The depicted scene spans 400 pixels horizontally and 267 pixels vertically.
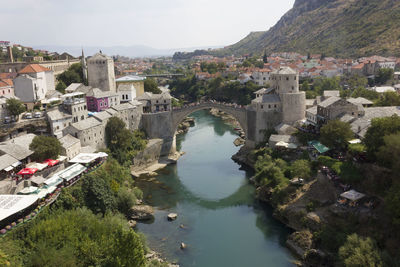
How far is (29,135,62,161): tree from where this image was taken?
2475 cm

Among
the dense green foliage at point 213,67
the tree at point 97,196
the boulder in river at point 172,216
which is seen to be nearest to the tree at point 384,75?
the dense green foliage at point 213,67

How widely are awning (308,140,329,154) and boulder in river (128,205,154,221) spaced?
1355 centimetres

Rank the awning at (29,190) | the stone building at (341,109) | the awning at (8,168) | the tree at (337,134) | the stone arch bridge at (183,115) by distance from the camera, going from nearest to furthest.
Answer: the awning at (29,190) → the awning at (8,168) → the tree at (337,134) → the stone building at (341,109) → the stone arch bridge at (183,115)

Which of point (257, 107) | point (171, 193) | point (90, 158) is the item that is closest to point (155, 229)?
point (171, 193)

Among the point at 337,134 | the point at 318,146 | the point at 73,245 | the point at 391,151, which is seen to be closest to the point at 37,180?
the point at 73,245

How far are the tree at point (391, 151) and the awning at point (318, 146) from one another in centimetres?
633

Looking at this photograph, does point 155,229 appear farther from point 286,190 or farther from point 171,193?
point 286,190

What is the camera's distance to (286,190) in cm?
2528

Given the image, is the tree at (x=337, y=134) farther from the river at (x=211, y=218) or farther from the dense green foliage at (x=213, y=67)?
the dense green foliage at (x=213, y=67)

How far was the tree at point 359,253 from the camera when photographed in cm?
1647

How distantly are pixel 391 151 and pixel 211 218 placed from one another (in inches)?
499

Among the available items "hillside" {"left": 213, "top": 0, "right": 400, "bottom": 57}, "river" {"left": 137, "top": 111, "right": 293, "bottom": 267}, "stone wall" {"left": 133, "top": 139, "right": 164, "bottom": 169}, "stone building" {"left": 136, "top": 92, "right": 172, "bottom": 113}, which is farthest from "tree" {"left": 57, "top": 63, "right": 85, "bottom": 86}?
"hillside" {"left": 213, "top": 0, "right": 400, "bottom": 57}

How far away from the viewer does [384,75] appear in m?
48.8

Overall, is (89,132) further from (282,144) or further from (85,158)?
(282,144)
